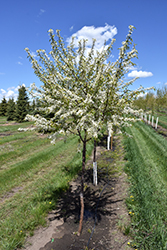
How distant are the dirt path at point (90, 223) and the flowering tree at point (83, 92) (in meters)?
0.47

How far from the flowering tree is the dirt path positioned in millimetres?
471

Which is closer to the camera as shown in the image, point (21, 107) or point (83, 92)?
point (83, 92)

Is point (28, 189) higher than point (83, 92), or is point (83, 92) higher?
point (83, 92)

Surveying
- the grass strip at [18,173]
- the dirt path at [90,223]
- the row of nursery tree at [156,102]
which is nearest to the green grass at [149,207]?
the dirt path at [90,223]

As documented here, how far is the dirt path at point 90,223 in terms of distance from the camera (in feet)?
11.2

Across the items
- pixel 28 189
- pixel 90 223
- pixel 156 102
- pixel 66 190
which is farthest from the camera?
pixel 156 102

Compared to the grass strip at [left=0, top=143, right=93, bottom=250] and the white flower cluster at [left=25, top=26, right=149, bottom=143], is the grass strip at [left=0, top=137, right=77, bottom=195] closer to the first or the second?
the grass strip at [left=0, top=143, right=93, bottom=250]

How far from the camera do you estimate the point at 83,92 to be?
152 inches

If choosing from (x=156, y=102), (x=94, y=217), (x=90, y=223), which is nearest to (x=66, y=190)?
(x=94, y=217)

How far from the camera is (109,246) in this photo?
131 inches

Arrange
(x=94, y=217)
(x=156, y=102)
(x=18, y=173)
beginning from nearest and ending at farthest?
(x=94, y=217) → (x=18, y=173) → (x=156, y=102)

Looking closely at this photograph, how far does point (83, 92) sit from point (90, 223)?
3.36 metres

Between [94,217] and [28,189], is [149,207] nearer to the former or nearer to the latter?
[94,217]

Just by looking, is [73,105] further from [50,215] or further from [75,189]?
[75,189]
